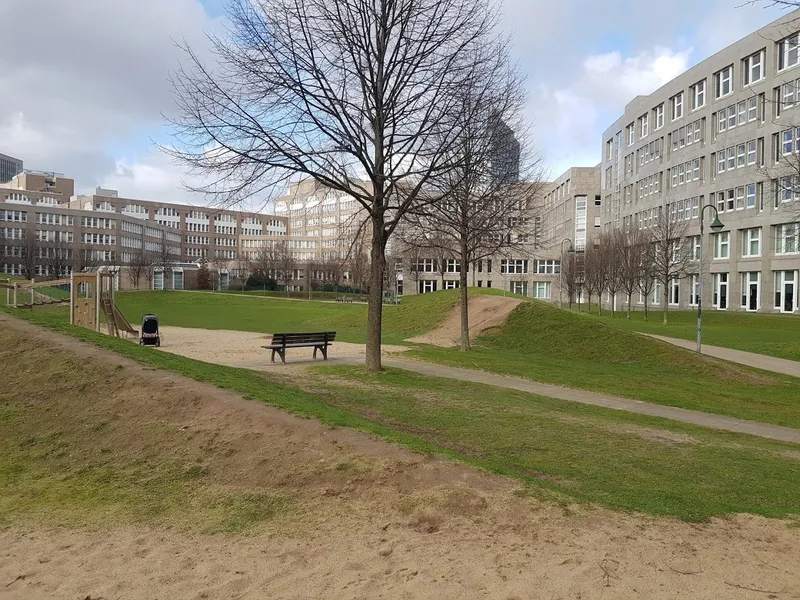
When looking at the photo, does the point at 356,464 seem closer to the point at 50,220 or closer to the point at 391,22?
the point at 391,22

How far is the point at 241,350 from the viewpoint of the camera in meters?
21.8

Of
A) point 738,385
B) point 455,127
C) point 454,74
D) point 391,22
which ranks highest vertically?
point 391,22

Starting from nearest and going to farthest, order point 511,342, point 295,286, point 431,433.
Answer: point 431,433 → point 511,342 → point 295,286

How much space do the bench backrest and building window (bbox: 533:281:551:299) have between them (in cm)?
7732

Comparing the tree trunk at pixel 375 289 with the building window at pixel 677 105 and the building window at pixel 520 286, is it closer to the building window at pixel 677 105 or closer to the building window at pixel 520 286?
the building window at pixel 677 105

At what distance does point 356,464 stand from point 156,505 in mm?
1778

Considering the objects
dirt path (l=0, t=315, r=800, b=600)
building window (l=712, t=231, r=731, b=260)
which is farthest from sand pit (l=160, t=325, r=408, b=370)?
building window (l=712, t=231, r=731, b=260)

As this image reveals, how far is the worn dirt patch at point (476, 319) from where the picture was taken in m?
29.4

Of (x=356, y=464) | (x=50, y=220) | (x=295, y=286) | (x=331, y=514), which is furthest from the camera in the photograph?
(x=295, y=286)

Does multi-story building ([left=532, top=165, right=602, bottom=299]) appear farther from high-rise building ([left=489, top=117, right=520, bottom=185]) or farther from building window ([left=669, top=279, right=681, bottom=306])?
high-rise building ([left=489, top=117, right=520, bottom=185])

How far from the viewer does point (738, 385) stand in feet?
62.2

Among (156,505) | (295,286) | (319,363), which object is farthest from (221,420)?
(295,286)

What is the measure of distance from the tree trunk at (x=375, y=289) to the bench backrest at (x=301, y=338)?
13.2 feet

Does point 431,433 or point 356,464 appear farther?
point 431,433
